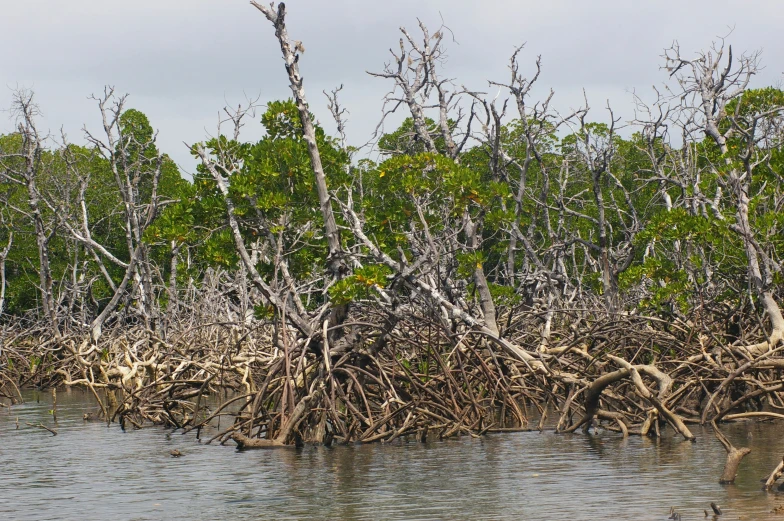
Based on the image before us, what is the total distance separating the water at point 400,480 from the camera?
8.52m

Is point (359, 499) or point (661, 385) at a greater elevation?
point (661, 385)

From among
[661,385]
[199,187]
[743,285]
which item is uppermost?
[199,187]

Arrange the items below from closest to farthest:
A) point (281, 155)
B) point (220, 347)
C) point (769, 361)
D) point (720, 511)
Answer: point (720, 511)
point (769, 361)
point (281, 155)
point (220, 347)

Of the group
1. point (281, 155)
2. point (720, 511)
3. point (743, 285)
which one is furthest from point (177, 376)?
point (720, 511)

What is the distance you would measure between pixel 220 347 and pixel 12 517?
11409mm

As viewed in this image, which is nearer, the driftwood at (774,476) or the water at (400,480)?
the driftwood at (774,476)

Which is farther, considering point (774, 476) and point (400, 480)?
point (400, 480)

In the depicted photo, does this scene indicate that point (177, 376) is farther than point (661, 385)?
Yes

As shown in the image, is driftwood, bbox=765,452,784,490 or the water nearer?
driftwood, bbox=765,452,784,490

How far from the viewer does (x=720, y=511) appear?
778 cm

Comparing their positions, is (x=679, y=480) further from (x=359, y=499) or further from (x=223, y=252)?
(x=223, y=252)

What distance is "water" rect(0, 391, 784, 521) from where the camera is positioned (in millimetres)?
8523

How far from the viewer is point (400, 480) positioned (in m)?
9.92

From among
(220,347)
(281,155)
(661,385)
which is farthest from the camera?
(220,347)
